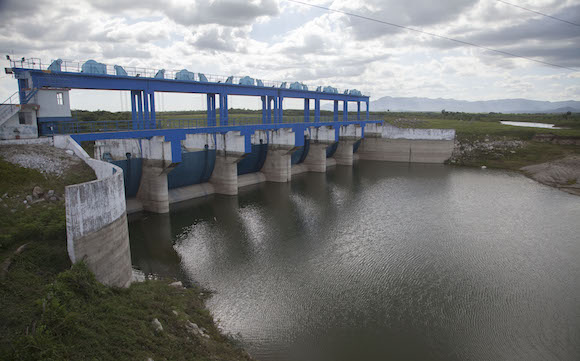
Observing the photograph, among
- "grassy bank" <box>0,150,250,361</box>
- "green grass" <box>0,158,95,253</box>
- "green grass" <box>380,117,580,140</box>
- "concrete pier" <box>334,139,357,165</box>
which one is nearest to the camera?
"grassy bank" <box>0,150,250,361</box>

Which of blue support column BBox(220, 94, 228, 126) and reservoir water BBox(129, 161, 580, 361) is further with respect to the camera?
blue support column BBox(220, 94, 228, 126)

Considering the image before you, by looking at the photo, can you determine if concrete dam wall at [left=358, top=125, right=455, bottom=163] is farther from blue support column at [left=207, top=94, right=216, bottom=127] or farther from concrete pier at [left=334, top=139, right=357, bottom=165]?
blue support column at [left=207, top=94, right=216, bottom=127]

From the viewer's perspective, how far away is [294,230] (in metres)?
20.7

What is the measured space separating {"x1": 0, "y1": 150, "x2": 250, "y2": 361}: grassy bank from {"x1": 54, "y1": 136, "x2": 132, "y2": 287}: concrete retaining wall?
527 mm

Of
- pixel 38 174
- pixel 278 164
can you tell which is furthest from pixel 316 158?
pixel 38 174

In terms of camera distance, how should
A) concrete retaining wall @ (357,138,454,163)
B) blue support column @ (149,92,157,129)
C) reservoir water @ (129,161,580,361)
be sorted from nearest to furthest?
reservoir water @ (129,161,580,361) → blue support column @ (149,92,157,129) → concrete retaining wall @ (357,138,454,163)

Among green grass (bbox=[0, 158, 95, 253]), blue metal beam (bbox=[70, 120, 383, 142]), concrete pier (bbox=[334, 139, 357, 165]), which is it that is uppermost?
blue metal beam (bbox=[70, 120, 383, 142])

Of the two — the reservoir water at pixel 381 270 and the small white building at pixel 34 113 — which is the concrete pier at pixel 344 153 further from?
the small white building at pixel 34 113

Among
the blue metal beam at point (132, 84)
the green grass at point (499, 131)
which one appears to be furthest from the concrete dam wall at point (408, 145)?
the blue metal beam at point (132, 84)

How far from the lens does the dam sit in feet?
36.1

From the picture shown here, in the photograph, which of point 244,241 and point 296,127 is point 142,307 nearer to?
point 244,241

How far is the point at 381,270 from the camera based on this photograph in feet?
50.9

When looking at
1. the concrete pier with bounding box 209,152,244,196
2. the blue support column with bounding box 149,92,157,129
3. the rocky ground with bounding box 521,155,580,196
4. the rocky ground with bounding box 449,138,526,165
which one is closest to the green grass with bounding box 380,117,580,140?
the rocky ground with bounding box 449,138,526,165

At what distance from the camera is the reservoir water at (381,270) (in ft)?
36.2
